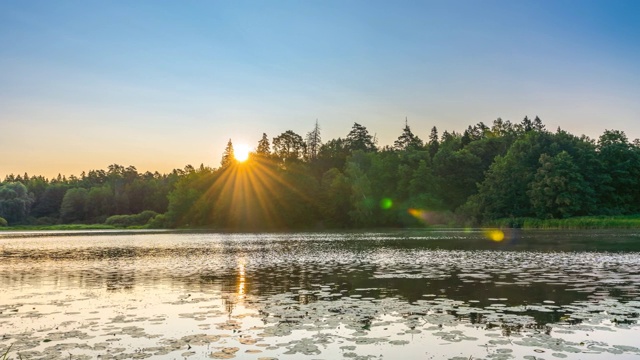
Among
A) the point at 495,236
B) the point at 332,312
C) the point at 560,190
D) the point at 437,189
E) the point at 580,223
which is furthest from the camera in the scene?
the point at 437,189

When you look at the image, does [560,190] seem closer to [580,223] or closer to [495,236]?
[580,223]

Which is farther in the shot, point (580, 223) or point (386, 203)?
point (386, 203)

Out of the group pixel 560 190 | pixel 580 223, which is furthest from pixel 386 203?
pixel 580 223

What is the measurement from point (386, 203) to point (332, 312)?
15903cm

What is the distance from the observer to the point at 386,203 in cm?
17900

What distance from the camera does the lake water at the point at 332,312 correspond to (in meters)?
15.6

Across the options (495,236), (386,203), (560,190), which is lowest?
(495,236)

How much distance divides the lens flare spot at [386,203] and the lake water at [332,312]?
5312 inches

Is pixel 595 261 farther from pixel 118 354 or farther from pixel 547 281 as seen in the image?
pixel 118 354

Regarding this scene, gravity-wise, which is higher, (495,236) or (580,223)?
(580,223)

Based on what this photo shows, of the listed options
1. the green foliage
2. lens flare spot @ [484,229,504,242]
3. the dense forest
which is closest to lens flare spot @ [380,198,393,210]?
the dense forest

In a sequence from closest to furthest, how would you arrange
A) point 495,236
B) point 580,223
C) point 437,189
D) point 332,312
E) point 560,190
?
point 332,312
point 495,236
point 580,223
point 560,190
point 437,189

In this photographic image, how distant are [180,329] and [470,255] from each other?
3619 cm

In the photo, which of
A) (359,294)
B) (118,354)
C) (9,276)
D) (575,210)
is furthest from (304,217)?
(118,354)
